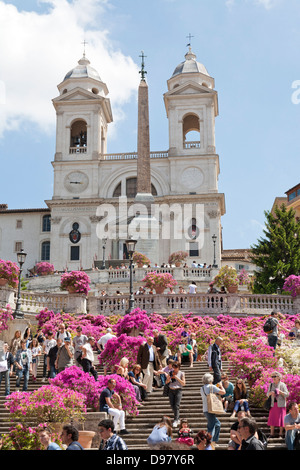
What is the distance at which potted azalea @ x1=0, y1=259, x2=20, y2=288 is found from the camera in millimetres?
26078

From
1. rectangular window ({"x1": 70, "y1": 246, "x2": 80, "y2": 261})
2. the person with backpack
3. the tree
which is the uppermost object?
rectangular window ({"x1": 70, "y1": 246, "x2": 80, "y2": 261})

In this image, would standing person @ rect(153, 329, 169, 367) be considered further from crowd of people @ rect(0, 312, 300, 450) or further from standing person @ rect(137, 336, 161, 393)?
standing person @ rect(137, 336, 161, 393)

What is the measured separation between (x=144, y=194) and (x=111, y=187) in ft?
38.4

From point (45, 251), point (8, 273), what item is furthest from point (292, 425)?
point (45, 251)

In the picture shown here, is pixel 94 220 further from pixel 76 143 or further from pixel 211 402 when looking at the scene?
pixel 211 402

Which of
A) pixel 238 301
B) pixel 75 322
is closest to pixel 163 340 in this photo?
pixel 75 322

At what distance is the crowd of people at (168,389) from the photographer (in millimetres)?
9508

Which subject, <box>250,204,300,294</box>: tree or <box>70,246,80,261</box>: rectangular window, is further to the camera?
<box>70,246,80,261</box>: rectangular window

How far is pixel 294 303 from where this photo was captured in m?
27.4

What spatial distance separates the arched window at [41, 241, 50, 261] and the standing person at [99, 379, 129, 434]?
2234 inches

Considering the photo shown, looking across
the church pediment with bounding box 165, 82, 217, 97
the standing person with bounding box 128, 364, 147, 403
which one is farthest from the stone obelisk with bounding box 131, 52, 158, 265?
the standing person with bounding box 128, 364, 147, 403

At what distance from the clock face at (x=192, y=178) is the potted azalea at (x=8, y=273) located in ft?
137

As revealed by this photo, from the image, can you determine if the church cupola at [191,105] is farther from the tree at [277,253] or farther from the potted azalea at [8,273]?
the potted azalea at [8,273]

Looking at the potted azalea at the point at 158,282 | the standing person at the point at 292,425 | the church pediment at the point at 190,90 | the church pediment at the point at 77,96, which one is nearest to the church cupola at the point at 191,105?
the church pediment at the point at 190,90
